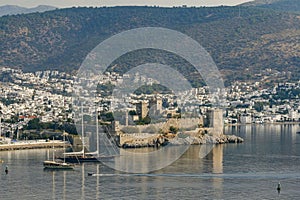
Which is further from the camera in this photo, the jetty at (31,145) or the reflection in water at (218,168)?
the jetty at (31,145)

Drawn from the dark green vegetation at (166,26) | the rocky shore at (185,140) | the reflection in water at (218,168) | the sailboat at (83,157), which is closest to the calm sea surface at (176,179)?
the reflection in water at (218,168)

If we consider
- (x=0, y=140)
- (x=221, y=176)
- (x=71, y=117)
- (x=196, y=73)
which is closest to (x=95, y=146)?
(x=0, y=140)

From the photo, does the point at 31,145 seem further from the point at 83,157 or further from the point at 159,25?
the point at 159,25

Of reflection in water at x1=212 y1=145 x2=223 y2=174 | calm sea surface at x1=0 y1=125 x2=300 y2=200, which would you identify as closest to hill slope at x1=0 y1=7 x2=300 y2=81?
reflection in water at x1=212 y1=145 x2=223 y2=174

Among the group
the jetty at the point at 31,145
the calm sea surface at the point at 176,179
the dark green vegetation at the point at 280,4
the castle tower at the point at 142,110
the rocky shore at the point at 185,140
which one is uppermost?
the dark green vegetation at the point at 280,4

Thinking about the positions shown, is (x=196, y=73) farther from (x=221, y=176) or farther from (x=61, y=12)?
(x=221, y=176)

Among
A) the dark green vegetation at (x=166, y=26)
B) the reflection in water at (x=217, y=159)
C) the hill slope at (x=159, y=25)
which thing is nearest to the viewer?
the reflection in water at (x=217, y=159)

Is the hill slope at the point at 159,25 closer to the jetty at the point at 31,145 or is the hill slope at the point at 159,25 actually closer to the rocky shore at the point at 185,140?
the rocky shore at the point at 185,140
